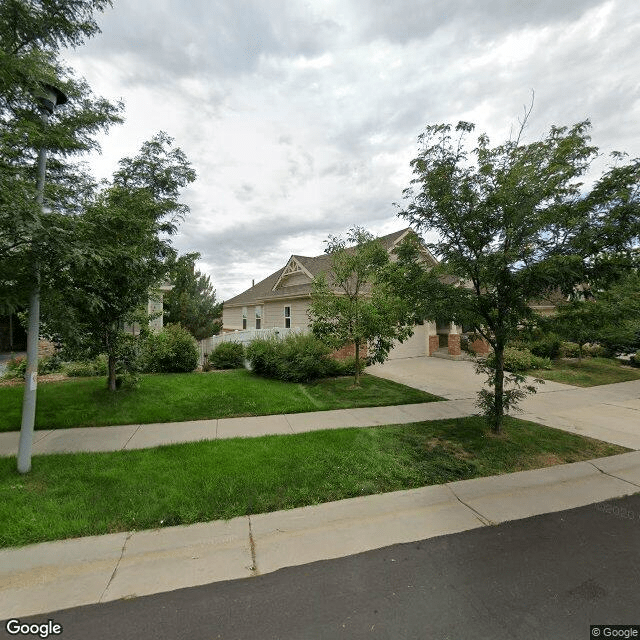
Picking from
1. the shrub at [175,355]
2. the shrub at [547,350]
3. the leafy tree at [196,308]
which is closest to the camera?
the shrub at [175,355]

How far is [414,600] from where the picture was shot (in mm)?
2406

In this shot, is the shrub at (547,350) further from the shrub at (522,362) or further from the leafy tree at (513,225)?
the leafy tree at (513,225)

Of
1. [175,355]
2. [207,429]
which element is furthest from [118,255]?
[175,355]

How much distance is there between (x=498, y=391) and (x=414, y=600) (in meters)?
4.04

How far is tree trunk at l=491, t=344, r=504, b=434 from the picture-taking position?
546cm

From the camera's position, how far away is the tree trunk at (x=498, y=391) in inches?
215

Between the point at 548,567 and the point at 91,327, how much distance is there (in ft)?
26.4

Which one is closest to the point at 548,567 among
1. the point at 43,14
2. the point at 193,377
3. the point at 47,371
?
the point at 43,14

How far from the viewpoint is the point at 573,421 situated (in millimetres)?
6922

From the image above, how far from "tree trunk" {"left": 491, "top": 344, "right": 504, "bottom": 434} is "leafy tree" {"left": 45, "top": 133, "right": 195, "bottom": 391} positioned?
5.77m

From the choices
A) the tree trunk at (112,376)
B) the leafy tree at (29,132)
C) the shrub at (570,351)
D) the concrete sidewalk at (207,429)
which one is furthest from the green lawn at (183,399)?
the shrub at (570,351)

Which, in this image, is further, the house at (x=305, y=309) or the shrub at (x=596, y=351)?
the shrub at (x=596, y=351)

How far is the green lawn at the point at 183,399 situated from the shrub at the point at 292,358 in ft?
1.42

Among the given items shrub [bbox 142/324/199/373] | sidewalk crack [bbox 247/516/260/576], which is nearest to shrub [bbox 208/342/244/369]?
shrub [bbox 142/324/199/373]
